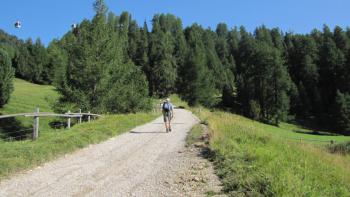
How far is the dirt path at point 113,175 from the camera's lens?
799cm

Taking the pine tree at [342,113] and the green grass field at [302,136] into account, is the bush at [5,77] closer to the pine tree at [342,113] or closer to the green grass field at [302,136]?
the green grass field at [302,136]

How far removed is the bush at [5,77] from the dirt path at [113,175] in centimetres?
3089

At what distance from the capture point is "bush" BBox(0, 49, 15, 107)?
132 ft

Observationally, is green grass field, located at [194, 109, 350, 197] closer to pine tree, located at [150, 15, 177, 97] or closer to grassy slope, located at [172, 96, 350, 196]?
grassy slope, located at [172, 96, 350, 196]

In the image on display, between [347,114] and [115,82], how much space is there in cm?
6711

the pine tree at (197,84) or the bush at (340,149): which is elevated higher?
the pine tree at (197,84)

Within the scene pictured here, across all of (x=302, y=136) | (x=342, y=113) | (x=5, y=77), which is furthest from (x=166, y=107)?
(x=342, y=113)

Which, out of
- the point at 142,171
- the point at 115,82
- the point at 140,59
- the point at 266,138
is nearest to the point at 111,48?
the point at 115,82

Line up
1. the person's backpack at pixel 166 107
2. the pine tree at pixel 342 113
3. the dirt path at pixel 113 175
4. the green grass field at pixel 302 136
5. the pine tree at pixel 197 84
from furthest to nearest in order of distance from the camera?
1. the pine tree at pixel 342 113
2. the pine tree at pixel 197 84
3. the green grass field at pixel 302 136
4. the person's backpack at pixel 166 107
5. the dirt path at pixel 113 175

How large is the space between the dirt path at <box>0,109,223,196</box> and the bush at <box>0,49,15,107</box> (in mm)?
30893

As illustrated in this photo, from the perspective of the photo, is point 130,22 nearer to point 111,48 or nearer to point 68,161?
point 111,48

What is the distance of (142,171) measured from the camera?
997 centimetres

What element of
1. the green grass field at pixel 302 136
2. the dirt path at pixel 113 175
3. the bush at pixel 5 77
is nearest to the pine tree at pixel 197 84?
the green grass field at pixel 302 136

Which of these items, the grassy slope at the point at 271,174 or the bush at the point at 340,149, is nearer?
the grassy slope at the point at 271,174
